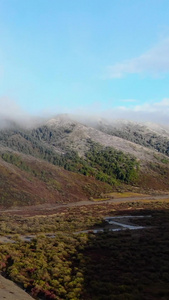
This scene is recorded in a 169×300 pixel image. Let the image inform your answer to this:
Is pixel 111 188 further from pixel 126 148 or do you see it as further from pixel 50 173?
pixel 126 148

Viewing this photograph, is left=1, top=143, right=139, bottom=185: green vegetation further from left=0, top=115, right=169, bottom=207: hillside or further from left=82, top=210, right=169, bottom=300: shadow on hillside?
left=82, top=210, right=169, bottom=300: shadow on hillside

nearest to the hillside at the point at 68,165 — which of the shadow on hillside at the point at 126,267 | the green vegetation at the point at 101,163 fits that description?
the green vegetation at the point at 101,163

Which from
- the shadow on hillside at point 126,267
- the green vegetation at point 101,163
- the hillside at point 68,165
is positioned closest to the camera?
the shadow on hillside at point 126,267

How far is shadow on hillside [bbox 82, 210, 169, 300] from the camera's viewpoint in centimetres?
1777

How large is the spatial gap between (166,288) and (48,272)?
28.9ft

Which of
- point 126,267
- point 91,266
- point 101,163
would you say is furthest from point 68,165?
point 126,267

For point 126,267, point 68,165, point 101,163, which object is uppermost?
point 101,163

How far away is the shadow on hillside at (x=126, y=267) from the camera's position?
17766mm

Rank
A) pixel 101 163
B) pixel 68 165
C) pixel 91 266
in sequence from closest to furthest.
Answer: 1. pixel 91 266
2. pixel 68 165
3. pixel 101 163

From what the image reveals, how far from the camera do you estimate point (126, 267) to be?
75.8 feet

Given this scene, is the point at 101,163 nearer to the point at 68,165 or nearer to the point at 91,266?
the point at 68,165

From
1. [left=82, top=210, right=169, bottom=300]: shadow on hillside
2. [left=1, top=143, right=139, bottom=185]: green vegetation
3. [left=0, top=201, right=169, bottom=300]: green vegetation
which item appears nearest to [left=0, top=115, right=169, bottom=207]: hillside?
[left=1, top=143, right=139, bottom=185]: green vegetation

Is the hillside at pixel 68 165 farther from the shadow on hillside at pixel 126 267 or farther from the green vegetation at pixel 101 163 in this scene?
the shadow on hillside at pixel 126 267

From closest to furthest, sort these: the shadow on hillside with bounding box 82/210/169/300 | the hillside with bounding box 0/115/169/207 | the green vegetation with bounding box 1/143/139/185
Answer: the shadow on hillside with bounding box 82/210/169/300 < the hillside with bounding box 0/115/169/207 < the green vegetation with bounding box 1/143/139/185
